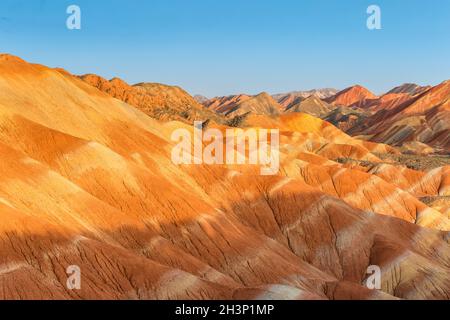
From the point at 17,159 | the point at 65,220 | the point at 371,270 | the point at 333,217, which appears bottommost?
the point at 371,270

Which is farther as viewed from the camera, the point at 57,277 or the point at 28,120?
the point at 28,120

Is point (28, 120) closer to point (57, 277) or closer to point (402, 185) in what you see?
point (57, 277)

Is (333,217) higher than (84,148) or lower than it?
lower

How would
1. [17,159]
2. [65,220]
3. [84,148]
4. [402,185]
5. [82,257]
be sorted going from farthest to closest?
[402,185], [84,148], [17,159], [65,220], [82,257]
